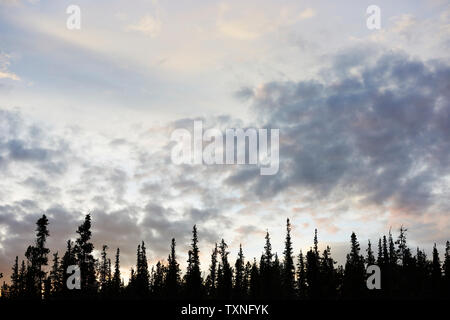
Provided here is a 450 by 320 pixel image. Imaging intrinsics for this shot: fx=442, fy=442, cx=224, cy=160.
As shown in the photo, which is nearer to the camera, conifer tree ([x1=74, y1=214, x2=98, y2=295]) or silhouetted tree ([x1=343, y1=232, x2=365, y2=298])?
conifer tree ([x1=74, y1=214, x2=98, y2=295])

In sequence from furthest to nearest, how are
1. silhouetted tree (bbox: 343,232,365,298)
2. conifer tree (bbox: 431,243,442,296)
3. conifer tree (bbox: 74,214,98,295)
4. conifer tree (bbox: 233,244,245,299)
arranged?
conifer tree (bbox: 233,244,245,299) < conifer tree (bbox: 431,243,442,296) < silhouetted tree (bbox: 343,232,365,298) < conifer tree (bbox: 74,214,98,295)

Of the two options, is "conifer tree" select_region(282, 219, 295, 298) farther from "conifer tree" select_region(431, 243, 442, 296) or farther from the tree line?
"conifer tree" select_region(431, 243, 442, 296)

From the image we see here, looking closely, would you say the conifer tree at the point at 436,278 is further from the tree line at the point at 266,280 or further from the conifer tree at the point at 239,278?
the conifer tree at the point at 239,278

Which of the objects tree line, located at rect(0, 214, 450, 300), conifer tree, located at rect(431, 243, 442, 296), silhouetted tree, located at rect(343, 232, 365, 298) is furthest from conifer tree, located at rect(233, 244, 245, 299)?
conifer tree, located at rect(431, 243, 442, 296)

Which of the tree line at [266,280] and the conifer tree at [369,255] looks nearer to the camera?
the tree line at [266,280]

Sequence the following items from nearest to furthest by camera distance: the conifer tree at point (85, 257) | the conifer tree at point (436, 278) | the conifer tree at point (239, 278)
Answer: the conifer tree at point (85, 257)
the conifer tree at point (436, 278)
the conifer tree at point (239, 278)

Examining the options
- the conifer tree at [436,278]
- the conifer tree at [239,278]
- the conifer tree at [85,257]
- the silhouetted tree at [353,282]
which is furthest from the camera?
the conifer tree at [239,278]

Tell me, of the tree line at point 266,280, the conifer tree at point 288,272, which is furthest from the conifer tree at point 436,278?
the conifer tree at point 288,272

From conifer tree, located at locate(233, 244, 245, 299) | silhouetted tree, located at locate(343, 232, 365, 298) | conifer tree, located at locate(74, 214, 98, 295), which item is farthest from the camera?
conifer tree, located at locate(233, 244, 245, 299)

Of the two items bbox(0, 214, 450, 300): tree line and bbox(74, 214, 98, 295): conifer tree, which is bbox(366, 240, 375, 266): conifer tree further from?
bbox(74, 214, 98, 295): conifer tree

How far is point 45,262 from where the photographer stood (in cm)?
6875

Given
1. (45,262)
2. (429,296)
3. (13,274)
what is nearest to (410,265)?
(429,296)

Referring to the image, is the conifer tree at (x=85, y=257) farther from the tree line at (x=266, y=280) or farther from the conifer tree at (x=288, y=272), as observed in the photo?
the conifer tree at (x=288, y=272)
